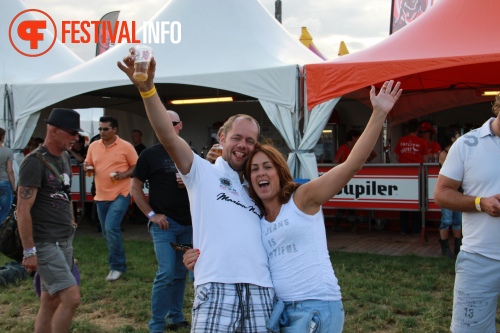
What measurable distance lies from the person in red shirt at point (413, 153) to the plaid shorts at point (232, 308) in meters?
7.81

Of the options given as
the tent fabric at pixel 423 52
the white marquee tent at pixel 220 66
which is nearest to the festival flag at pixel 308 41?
the white marquee tent at pixel 220 66

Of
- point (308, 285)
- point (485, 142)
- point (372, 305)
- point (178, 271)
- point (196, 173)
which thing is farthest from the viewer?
Result: point (372, 305)

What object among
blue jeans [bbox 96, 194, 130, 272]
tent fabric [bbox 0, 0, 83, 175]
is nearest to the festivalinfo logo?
tent fabric [bbox 0, 0, 83, 175]

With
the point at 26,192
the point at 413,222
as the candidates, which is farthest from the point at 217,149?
the point at 413,222

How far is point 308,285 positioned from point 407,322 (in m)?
2.98

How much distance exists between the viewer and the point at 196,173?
2.63 m

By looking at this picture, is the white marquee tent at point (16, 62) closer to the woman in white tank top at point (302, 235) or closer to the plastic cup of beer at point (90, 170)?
the plastic cup of beer at point (90, 170)

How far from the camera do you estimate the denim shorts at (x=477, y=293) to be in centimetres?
303

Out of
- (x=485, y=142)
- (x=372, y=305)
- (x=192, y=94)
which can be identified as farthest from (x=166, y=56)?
(x=485, y=142)

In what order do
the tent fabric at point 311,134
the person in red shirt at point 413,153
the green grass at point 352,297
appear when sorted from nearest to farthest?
1. the green grass at point 352,297
2. the tent fabric at point 311,134
3. the person in red shirt at point 413,153

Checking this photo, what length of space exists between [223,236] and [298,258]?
352mm

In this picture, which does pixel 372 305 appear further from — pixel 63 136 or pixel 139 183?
pixel 63 136

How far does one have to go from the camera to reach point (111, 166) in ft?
23.4

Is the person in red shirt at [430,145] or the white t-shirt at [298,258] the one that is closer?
the white t-shirt at [298,258]
